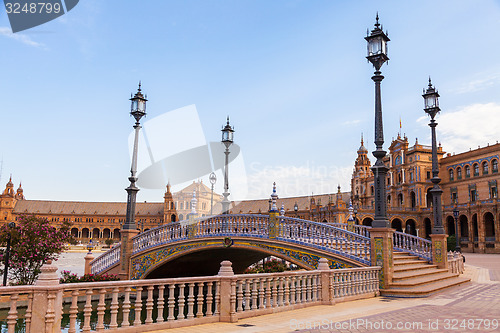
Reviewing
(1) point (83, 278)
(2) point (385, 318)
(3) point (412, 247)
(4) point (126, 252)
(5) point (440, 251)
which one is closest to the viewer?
(2) point (385, 318)

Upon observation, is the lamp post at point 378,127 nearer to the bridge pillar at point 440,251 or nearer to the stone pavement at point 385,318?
the stone pavement at point 385,318

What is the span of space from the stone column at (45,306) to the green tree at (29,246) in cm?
1176

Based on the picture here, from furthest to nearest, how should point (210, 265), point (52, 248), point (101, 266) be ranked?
point (210, 265) < point (101, 266) < point (52, 248)

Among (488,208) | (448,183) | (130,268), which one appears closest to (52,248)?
(130,268)

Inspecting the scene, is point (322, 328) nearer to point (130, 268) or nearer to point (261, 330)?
point (261, 330)

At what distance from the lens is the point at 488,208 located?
170ft

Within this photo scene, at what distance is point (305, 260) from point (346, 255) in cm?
154

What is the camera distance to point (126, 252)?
19344mm

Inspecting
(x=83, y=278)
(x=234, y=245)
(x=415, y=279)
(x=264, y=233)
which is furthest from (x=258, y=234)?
(x=83, y=278)

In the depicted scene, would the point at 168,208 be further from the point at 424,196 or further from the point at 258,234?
the point at 258,234

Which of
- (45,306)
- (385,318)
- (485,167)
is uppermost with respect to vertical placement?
(485,167)

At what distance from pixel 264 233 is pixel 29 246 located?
381 inches

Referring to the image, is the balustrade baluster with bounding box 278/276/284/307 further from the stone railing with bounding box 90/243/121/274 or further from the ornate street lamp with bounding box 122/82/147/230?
the stone railing with bounding box 90/243/121/274

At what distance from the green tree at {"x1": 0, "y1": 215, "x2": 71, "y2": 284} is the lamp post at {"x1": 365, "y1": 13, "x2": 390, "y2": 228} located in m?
13.2
